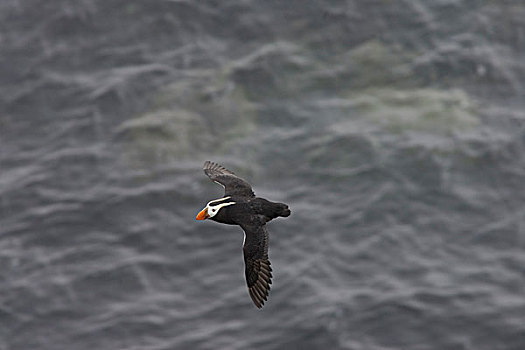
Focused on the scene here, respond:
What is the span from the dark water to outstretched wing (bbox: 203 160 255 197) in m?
5.24

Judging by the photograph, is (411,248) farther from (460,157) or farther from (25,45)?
(25,45)

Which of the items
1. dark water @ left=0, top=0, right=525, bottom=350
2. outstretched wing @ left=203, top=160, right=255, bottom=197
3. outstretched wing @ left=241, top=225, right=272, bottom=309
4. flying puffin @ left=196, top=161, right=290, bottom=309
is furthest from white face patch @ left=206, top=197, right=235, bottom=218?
dark water @ left=0, top=0, right=525, bottom=350

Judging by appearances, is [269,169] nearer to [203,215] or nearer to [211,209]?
[211,209]

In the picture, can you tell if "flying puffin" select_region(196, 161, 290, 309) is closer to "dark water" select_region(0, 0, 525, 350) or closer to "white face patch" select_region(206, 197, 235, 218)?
"white face patch" select_region(206, 197, 235, 218)

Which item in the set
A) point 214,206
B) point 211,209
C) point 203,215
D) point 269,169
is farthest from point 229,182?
point 269,169

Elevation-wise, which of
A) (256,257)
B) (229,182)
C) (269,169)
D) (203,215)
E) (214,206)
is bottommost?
(256,257)

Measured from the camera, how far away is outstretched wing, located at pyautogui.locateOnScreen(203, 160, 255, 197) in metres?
15.8

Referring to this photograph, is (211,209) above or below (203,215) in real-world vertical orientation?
above

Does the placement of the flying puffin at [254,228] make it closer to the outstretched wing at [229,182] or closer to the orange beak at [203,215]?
the orange beak at [203,215]

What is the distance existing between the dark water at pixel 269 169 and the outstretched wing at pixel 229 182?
5.24 meters

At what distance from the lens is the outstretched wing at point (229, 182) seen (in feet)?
52.0

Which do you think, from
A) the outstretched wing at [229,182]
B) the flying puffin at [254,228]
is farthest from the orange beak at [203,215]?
the outstretched wing at [229,182]

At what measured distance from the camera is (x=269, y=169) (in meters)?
24.4

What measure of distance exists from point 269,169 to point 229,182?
26.7ft
